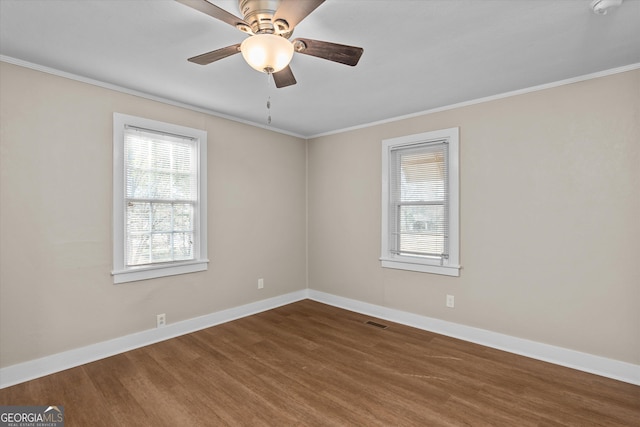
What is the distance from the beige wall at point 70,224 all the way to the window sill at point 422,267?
2.08 m

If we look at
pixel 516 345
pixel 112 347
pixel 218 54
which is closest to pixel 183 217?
pixel 112 347

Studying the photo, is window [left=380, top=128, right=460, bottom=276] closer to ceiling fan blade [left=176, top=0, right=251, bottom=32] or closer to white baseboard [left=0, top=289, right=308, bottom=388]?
white baseboard [left=0, top=289, right=308, bottom=388]

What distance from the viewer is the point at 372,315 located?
420 centimetres

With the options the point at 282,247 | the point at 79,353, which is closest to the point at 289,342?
the point at 282,247

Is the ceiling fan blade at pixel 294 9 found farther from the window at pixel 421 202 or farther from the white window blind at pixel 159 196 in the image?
the window at pixel 421 202

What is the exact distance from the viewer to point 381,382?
2.58 metres

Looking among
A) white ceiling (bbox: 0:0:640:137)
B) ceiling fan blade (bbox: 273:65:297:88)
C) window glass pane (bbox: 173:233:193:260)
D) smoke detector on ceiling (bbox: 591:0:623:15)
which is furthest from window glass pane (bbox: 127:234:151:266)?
smoke detector on ceiling (bbox: 591:0:623:15)

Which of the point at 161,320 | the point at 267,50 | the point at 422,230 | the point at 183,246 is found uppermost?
the point at 267,50

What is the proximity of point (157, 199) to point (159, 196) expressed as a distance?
4 cm

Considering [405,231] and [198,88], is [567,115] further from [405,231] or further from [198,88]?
[198,88]

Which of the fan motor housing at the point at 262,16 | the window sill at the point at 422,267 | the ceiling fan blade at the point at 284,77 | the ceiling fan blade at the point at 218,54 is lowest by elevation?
the window sill at the point at 422,267

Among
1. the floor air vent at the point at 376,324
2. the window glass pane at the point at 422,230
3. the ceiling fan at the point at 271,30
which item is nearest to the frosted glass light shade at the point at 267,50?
the ceiling fan at the point at 271,30

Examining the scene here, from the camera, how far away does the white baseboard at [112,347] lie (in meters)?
2.52

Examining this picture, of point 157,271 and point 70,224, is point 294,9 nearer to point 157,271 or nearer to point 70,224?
point 70,224
